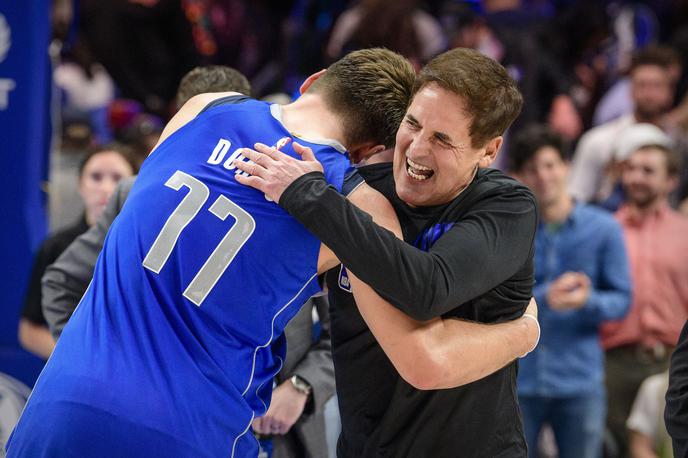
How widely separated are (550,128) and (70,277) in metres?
3.41

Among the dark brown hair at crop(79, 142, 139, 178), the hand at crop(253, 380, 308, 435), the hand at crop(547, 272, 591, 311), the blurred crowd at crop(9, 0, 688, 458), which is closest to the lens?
the hand at crop(253, 380, 308, 435)

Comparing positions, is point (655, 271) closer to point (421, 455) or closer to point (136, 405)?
point (421, 455)

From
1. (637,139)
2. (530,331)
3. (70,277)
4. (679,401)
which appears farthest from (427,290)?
(637,139)

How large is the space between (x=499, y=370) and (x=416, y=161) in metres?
0.70

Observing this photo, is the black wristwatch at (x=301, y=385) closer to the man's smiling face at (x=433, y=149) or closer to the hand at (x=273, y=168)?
the man's smiling face at (x=433, y=149)

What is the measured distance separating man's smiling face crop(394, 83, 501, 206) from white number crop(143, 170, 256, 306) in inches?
20.4

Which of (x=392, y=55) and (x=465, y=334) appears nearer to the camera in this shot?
(x=465, y=334)

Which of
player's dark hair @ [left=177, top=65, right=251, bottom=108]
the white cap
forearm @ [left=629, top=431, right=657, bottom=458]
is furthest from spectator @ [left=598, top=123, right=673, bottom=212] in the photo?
player's dark hair @ [left=177, top=65, right=251, bottom=108]

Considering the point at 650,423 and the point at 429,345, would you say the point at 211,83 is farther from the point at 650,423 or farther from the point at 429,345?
the point at 650,423

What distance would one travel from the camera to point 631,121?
7.99 metres

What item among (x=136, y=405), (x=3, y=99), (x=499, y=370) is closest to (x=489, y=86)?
(x=499, y=370)

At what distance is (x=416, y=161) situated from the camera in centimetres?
316

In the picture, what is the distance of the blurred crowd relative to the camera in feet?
20.3

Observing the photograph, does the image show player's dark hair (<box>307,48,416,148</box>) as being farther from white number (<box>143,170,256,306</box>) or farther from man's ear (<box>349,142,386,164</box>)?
white number (<box>143,170,256,306</box>)
